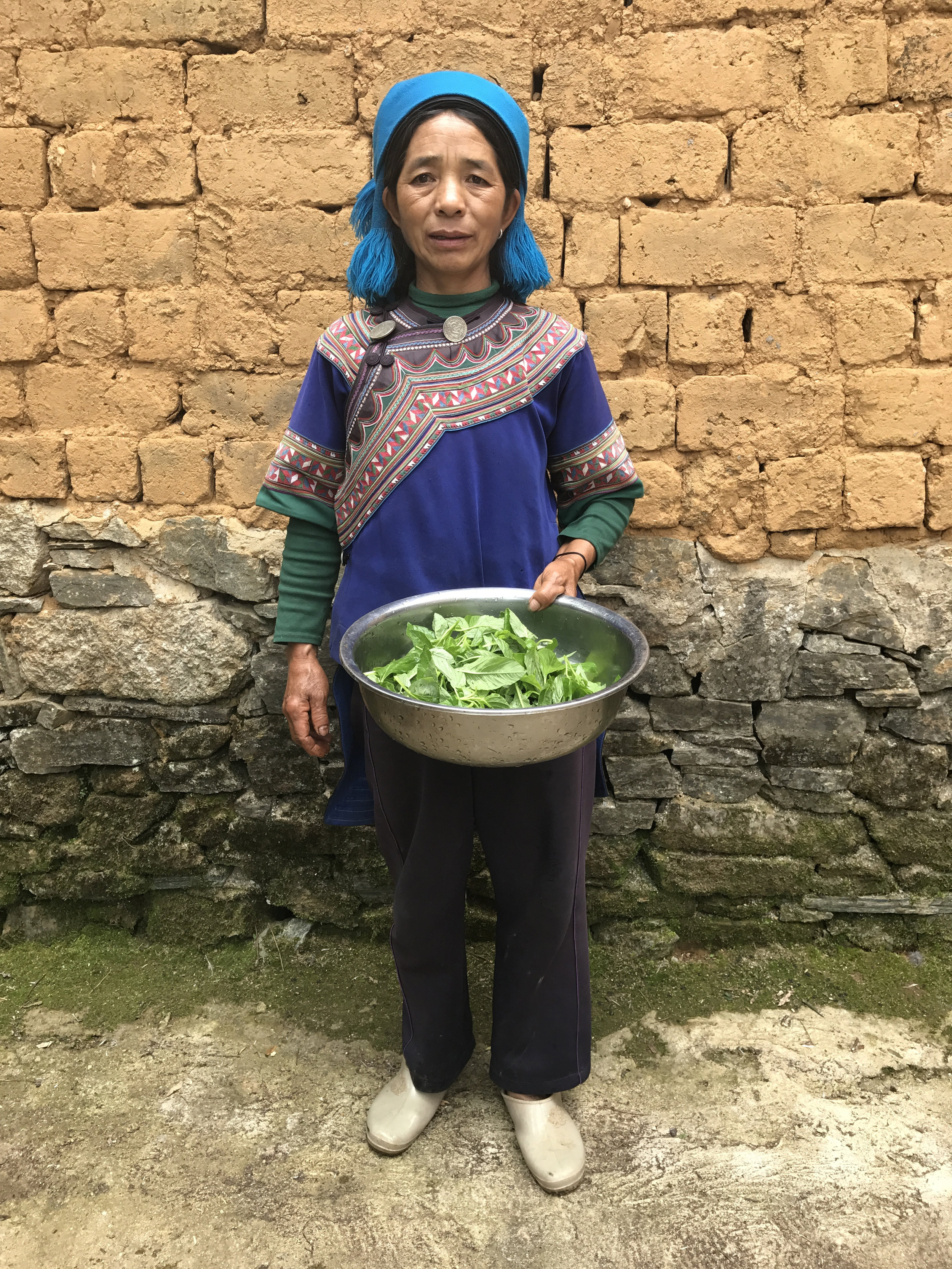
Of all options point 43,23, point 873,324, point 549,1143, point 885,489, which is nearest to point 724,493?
point 885,489

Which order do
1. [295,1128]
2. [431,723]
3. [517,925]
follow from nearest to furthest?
[431,723], [517,925], [295,1128]

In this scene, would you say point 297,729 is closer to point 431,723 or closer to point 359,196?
point 431,723

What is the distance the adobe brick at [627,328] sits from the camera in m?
2.72

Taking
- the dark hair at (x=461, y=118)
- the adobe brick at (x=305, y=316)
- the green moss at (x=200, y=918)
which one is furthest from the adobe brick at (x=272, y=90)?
the green moss at (x=200, y=918)

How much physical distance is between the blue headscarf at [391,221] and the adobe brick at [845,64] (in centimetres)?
102

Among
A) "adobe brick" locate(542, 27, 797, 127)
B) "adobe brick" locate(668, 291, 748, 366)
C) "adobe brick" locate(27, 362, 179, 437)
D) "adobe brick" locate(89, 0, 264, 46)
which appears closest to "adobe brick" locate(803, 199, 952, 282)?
"adobe brick" locate(668, 291, 748, 366)

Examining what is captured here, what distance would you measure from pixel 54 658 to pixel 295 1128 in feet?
5.06

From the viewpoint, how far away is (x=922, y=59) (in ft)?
8.36

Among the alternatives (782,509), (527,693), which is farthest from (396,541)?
(782,509)

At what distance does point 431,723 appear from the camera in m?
1.70

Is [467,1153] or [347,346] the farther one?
[467,1153]

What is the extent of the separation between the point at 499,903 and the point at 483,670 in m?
0.72

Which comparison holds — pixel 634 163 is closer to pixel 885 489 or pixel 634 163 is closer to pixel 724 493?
pixel 724 493

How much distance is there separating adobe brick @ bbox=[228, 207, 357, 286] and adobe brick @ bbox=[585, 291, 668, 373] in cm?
70
